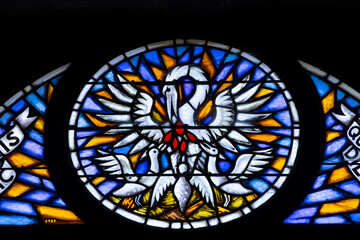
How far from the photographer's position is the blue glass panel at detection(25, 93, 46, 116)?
7312 mm

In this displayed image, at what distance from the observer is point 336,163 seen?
713 cm

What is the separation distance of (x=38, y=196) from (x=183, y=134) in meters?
1.13

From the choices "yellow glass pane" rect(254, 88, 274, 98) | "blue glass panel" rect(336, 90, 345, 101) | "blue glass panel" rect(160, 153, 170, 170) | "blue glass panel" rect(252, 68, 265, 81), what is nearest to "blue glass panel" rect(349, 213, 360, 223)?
"blue glass panel" rect(336, 90, 345, 101)

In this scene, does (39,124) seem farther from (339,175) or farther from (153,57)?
(339,175)

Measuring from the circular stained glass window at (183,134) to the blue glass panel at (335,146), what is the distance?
23 centimetres

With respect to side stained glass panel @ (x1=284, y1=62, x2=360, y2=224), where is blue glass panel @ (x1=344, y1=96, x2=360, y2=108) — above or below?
above

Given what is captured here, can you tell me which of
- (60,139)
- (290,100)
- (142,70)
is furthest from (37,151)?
(290,100)

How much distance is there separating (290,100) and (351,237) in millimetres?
1131

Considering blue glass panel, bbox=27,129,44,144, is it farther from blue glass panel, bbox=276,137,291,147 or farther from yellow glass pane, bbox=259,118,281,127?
blue glass panel, bbox=276,137,291,147

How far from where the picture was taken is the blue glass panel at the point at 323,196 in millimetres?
7004

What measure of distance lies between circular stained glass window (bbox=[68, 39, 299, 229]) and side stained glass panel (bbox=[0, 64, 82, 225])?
24 cm

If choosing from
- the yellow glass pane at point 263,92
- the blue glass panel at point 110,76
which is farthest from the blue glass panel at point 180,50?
the yellow glass pane at point 263,92

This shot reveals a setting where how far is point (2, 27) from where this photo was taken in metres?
7.43

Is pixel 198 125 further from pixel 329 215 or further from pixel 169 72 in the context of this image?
pixel 329 215
